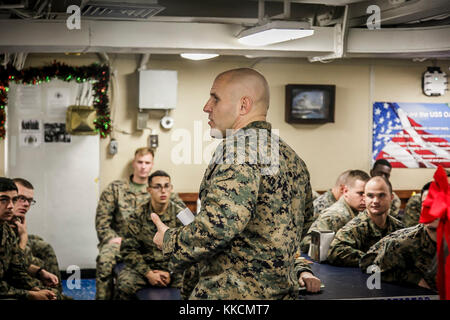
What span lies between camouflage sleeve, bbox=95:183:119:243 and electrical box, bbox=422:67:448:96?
2.76m

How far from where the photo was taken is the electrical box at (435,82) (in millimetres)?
4352

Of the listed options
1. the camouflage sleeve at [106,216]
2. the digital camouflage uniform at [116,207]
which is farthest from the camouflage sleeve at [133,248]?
the camouflage sleeve at [106,216]

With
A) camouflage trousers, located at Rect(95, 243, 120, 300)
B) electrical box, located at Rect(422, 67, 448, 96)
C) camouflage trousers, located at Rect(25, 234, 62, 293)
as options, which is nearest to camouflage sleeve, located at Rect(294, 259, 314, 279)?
camouflage trousers, located at Rect(25, 234, 62, 293)

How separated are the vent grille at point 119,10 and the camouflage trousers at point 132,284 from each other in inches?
66.0

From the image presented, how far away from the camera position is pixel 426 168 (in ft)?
15.7

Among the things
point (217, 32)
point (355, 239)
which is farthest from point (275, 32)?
point (355, 239)

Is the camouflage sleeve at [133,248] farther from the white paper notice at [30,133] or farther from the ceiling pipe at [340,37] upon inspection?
the white paper notice at [30,133]

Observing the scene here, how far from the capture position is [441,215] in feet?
8.07

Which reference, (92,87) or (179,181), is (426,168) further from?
(92,87)

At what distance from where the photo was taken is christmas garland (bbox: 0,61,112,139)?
5281 mm

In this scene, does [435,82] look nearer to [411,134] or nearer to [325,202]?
[411,134]

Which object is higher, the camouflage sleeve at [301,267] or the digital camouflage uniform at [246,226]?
the digital camouflage uniform at [246,226]
